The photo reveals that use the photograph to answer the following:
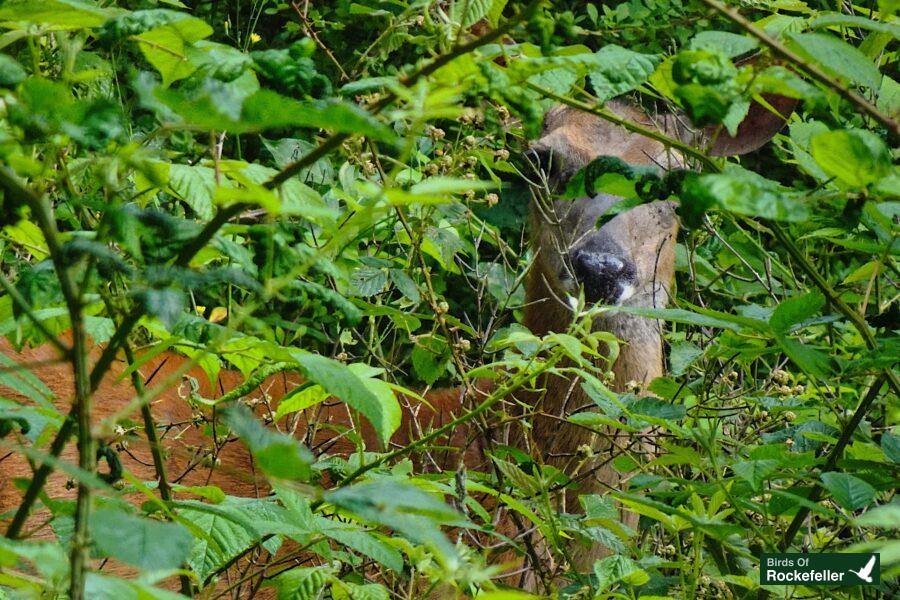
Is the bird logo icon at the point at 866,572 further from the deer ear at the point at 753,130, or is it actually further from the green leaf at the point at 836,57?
the deer ear at the point at 753,130

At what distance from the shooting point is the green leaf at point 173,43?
1054mm

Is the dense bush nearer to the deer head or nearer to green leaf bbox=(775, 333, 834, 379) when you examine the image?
green leaf bbox=(775, 333, 834, 379)

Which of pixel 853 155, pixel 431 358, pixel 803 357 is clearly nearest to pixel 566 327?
pixel 431 358

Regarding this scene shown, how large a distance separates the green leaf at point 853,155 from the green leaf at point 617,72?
0.17m

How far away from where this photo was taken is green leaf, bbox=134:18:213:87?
1.05 m

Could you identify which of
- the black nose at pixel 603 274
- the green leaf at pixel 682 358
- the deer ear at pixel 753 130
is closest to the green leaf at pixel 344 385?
the green leaf at pixel 682 358

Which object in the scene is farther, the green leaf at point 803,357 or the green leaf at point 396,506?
the green leaf at point 803,357

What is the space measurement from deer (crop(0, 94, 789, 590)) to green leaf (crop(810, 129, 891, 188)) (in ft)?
6.98

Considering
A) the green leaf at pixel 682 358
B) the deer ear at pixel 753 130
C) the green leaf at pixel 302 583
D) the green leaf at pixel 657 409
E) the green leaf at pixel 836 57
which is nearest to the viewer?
the green leaf at pixel 836 57

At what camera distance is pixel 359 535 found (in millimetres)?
1251

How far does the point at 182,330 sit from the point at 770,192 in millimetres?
646

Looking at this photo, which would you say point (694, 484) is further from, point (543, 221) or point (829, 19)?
point (543, 221)

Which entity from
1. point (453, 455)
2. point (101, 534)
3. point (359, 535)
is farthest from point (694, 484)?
point (453, 455)

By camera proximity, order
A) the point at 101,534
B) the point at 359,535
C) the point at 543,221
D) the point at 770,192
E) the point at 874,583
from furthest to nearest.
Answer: the point at 543,221 < the point at 874,583 < the point at 359,535 < the point at 770,192 < the point at 101,534
